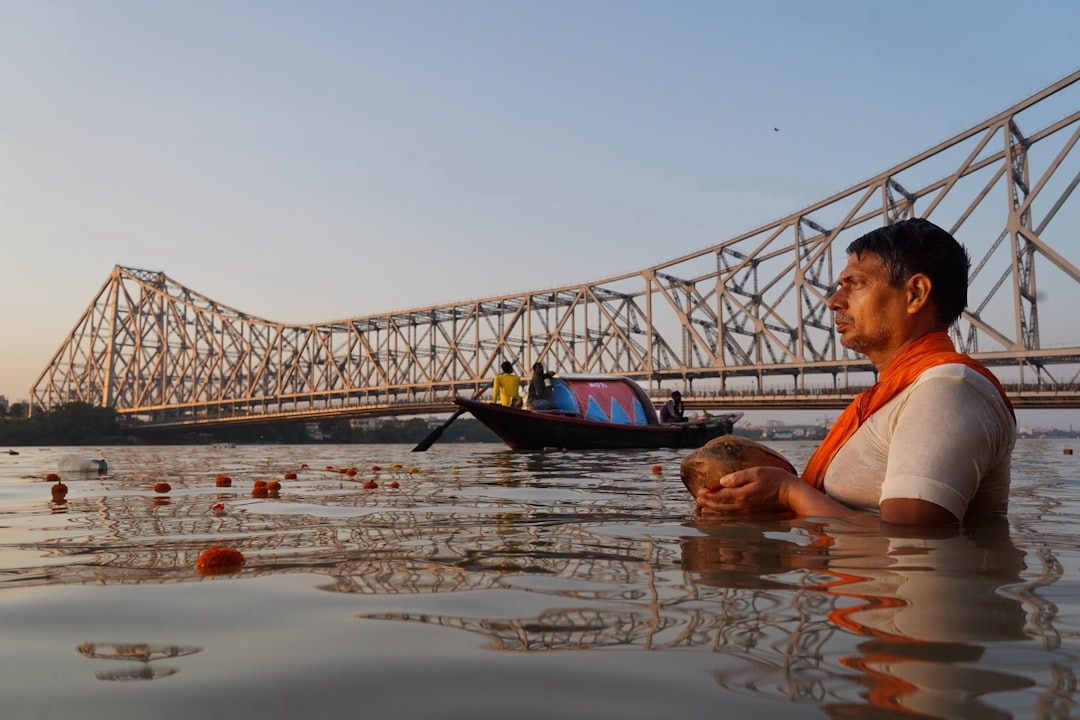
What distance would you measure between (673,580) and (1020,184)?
168 feet

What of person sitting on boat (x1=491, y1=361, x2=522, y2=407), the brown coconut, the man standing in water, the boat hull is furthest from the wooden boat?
the man standing in water

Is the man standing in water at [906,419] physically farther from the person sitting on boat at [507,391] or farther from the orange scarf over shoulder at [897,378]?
the person sitting on boat at [507,391]

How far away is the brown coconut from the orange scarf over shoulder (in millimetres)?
215

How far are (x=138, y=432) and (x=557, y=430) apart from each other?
56.4m

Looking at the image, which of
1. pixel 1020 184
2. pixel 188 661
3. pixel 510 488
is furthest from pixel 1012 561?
pixel 1020 184

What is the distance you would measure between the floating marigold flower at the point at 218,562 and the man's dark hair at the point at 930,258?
2.41m

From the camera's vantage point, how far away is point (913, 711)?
3.45ft

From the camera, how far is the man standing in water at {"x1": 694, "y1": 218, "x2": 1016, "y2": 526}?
104 inches

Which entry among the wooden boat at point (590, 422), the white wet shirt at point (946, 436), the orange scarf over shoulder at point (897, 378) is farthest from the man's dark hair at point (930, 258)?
the wooden boat at point (590, 422)

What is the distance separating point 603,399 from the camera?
780 inches

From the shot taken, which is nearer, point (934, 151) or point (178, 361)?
point (934, 151)

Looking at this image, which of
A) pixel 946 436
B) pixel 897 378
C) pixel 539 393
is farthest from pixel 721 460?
pixel 539 393

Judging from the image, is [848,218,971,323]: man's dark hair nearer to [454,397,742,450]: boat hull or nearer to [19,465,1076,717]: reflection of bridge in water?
[19,465,1076,717]: reflection of bridge in water

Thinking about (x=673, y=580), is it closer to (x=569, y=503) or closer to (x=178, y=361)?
(x=569, y=503)
